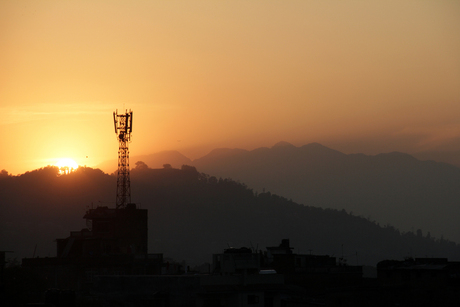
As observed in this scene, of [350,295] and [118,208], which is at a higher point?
[118,208]

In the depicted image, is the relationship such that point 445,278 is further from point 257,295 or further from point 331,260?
point 257,295

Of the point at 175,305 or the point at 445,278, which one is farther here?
the point at 445,278

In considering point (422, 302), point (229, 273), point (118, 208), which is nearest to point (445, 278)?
point (422, 302)

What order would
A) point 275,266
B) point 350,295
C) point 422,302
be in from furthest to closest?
point 275,266 → point 422,302 → point 350,295

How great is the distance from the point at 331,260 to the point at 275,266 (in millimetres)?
12799

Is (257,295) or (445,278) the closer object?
(257,295)

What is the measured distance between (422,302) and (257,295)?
23.3 metres

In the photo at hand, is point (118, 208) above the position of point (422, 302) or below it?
above

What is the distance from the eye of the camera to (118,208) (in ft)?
360

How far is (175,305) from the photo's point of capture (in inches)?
2178

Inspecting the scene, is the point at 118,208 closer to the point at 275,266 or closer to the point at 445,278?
the point at 275,266

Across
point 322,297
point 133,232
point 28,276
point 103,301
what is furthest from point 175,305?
point 133,232

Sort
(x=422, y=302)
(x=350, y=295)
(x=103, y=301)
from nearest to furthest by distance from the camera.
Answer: (x=103, y=301) → (x=350, y=295) → (x=422, y=302)

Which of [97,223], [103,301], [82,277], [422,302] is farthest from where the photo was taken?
[97,223]
